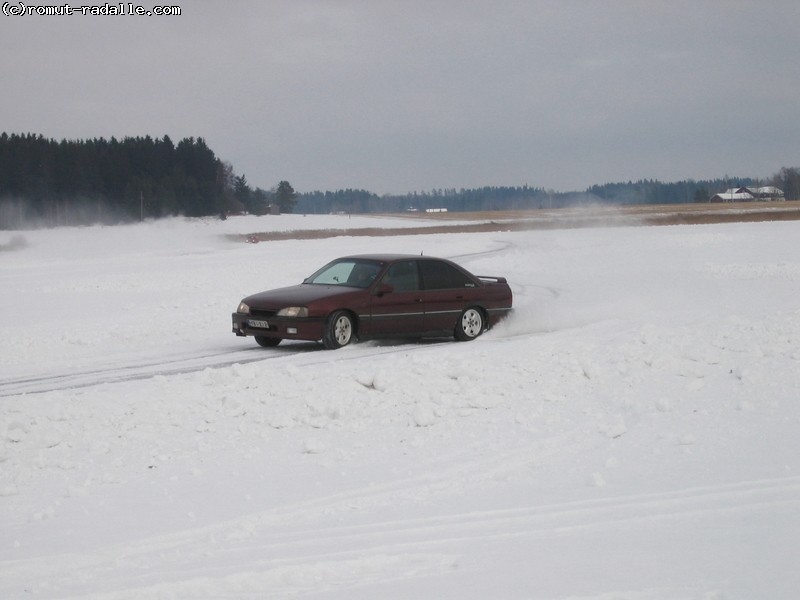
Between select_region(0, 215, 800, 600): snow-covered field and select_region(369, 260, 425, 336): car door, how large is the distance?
0.47m

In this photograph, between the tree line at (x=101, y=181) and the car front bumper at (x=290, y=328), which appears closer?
the car front bumper at (x=290, y=328)

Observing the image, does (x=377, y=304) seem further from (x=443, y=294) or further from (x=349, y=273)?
(x=443, y=294)

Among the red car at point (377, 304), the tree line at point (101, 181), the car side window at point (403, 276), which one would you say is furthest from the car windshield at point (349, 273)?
the tree line at point (101, 181)

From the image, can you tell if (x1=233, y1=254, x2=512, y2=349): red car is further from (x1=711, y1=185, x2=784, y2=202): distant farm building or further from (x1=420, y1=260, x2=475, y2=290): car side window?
(x1=711, y1=185, x2=784, y2=202): distant farm building

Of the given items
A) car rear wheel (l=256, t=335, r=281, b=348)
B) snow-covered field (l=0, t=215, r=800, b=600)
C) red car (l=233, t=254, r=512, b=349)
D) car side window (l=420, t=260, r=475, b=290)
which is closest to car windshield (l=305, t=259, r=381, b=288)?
red car (l=233, t=254, r=512, b=349)

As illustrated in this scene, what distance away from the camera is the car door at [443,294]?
15234 mm

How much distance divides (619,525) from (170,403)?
456cm

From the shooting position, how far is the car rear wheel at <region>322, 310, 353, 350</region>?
550 inches

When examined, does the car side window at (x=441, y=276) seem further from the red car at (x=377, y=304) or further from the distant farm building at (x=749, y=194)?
the distant farm building at (x=749, y=194)

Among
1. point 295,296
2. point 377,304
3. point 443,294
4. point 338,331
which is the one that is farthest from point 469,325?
point 295,296

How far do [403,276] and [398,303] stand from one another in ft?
1.74

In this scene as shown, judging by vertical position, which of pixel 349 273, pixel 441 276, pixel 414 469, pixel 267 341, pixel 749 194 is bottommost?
pixel 414 469

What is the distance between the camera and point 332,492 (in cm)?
696

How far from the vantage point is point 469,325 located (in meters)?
15.7
